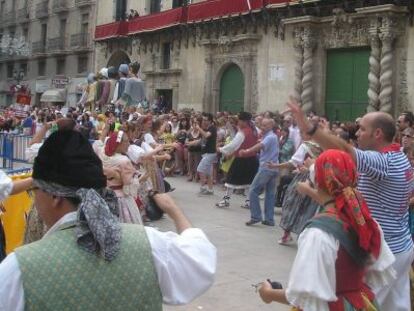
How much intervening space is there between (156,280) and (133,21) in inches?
1040

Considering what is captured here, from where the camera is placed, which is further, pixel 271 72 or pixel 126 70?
pixel 271 72

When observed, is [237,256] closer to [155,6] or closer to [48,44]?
[155,6]

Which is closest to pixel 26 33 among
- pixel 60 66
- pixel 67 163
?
pixel 60 66

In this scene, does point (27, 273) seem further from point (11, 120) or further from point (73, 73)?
point (73, 73)

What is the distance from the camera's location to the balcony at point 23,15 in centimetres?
4253

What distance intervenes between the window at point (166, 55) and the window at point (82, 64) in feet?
30.4

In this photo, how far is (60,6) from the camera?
37.5m

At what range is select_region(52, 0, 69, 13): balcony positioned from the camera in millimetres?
36938

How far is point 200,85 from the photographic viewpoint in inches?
944

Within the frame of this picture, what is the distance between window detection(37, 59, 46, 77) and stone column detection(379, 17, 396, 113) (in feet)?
91.9

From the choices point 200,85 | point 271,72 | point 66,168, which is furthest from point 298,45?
point 66,168

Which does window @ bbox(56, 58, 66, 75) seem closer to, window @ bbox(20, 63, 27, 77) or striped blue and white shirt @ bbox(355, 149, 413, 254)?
window @ bbox(20, 63, 27, 77)

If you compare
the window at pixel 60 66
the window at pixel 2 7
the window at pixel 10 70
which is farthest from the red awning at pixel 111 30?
the window at pixel 2 7

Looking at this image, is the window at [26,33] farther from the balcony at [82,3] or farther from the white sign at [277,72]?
the white sign at [277,72]
